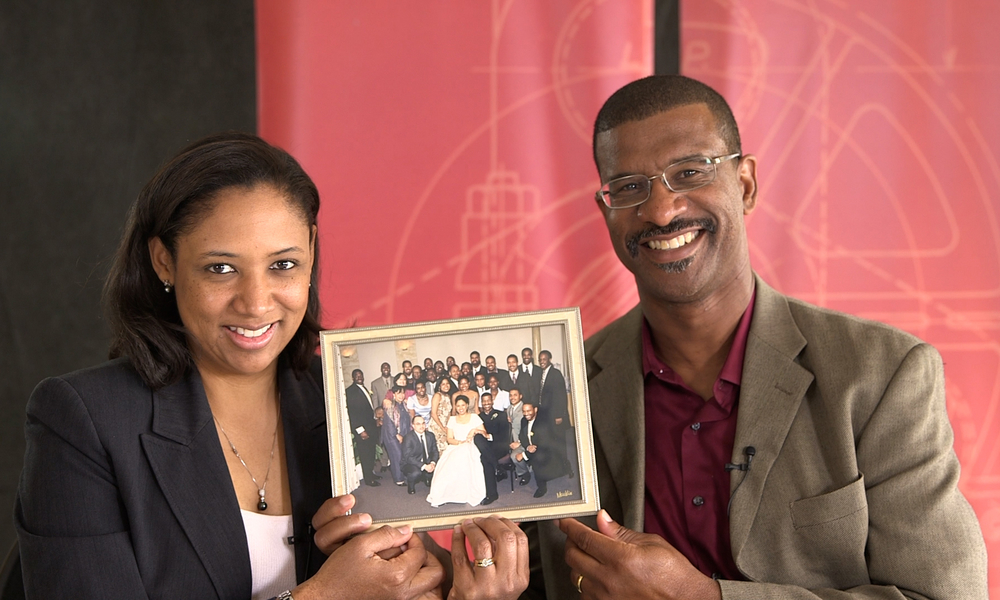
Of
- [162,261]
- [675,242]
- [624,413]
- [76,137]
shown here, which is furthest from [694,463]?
[76,137]

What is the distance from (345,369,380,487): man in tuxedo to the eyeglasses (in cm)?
104

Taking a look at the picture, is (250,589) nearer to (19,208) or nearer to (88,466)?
(88,466)

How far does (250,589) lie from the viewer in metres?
2.36

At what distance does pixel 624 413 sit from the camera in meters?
2.77

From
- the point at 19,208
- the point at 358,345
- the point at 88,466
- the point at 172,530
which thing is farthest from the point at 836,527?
the point at 19,208

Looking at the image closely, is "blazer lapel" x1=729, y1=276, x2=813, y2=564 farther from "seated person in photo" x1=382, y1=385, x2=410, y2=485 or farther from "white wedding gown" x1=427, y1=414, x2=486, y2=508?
"seated person in photo" x1=382, y1=385, x2=410, y2=485

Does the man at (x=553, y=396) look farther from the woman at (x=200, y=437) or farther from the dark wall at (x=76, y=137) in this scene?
the dark wall at (x=76, y=137)

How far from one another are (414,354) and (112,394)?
870 mm

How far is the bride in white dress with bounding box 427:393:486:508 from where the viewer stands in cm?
230

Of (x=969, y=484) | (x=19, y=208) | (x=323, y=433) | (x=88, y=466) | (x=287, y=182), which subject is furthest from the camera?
(x=969, y=484)

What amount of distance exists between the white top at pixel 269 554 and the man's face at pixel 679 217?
1.37 m

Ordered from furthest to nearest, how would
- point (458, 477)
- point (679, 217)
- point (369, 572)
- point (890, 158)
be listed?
point (890, 158) → point (679, 217) → point (458, 477) → point (369, 572)

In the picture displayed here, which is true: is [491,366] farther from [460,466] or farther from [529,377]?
[460,466]

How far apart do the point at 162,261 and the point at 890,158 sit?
11.0 feet
